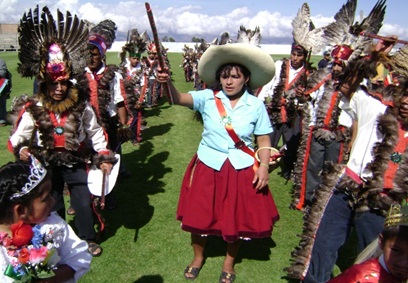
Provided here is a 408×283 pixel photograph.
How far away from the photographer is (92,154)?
Result: 3.99 metres

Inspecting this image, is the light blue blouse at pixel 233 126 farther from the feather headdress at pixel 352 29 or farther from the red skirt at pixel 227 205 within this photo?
the feather headdress at pixel 352 29

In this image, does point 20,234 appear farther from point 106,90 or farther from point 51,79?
point 106,90

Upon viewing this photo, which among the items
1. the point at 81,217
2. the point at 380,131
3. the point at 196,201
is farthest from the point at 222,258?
the point at 380,131

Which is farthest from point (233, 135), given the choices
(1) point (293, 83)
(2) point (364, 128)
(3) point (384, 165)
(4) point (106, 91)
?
(1) point (293, 83)

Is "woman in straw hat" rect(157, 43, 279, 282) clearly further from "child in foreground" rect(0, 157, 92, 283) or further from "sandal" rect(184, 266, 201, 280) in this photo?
Result: "child in foreground" rect(0, 157, 92, 283)

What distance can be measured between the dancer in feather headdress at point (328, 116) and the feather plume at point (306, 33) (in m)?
0.86

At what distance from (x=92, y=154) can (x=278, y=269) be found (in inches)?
88.9

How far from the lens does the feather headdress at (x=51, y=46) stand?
3.54 m

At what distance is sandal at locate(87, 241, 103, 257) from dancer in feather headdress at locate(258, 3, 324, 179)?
3460 millimetres

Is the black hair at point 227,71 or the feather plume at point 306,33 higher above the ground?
the feather plume at point 306,33

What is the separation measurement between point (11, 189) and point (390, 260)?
6.33 ft

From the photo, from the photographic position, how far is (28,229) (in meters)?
2.09

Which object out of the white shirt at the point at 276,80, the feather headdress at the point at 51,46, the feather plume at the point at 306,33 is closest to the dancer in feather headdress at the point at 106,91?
the feather headdress at the point at 51,46

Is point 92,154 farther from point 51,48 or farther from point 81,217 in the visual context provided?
point 51,48
